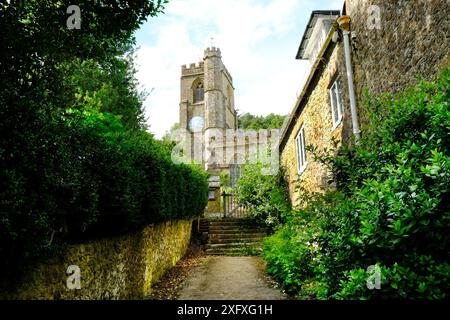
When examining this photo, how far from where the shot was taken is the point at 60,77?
4.12 meters

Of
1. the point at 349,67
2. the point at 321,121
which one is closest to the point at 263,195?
the point at 321,121

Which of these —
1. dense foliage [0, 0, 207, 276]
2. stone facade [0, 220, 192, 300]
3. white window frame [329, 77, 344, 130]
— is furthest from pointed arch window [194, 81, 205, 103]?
dense foliage [0, 0, 207, 276]

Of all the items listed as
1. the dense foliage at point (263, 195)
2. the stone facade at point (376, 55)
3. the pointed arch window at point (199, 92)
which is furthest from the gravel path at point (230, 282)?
the pointed arch window at point (199, 92)

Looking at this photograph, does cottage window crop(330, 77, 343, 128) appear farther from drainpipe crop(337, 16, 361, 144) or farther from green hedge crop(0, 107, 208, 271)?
green hedge crop(0, 107, 208, 271)

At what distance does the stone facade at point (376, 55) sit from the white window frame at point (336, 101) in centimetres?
12

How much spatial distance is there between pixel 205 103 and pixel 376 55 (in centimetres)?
3744

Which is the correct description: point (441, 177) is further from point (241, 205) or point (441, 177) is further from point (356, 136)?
point (241, 205)

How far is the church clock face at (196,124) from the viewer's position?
4403 centimetres

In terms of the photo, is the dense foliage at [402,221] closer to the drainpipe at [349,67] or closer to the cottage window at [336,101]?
the drainpipe at [349,67]

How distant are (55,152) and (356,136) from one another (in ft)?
16.7

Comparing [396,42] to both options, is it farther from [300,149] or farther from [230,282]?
[300,149]

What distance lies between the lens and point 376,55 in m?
5.47

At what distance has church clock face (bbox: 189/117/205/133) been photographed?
Answer: 4403 cm

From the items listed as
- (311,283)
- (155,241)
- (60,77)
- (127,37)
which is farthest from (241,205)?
(60,77)
